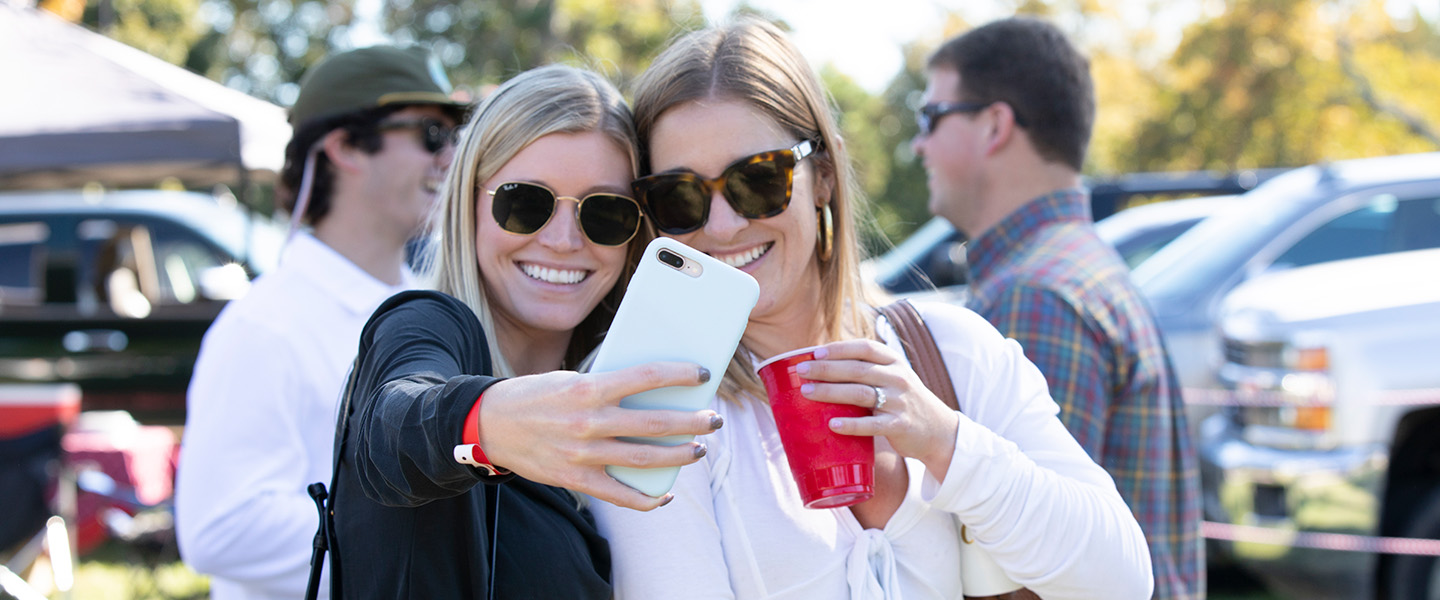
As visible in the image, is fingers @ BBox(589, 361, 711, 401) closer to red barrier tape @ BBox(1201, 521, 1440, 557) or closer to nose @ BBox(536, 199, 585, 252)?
nose @ BBox(536, 199, 585, 252)

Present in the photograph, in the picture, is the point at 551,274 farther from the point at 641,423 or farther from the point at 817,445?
the point at 641,423

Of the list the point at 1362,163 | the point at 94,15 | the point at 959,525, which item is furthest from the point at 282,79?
the point at 959,525

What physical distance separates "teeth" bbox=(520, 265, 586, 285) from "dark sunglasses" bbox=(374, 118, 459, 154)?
42.6 inches

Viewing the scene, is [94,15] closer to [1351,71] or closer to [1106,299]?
[1351,71]

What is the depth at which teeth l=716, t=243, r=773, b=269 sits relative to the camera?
5.57 ft

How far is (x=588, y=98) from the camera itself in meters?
1.75

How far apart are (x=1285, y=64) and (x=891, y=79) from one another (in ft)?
42.4

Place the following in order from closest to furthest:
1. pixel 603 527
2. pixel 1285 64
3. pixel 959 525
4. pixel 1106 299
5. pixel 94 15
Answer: pixel 603 527 → pixel 959 525 → pixel 1106 299 → pixel 1285 64 → pixel 94 15

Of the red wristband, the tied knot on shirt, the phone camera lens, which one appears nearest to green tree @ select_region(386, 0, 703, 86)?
the tied knot on shirt

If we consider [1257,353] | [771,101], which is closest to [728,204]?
[771,101]

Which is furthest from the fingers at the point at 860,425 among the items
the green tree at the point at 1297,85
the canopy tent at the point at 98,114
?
the green tree at the point at 1297,85

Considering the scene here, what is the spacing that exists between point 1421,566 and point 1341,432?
2.11 feet

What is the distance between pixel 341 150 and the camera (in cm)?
262

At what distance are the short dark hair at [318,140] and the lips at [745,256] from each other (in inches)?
53.3
